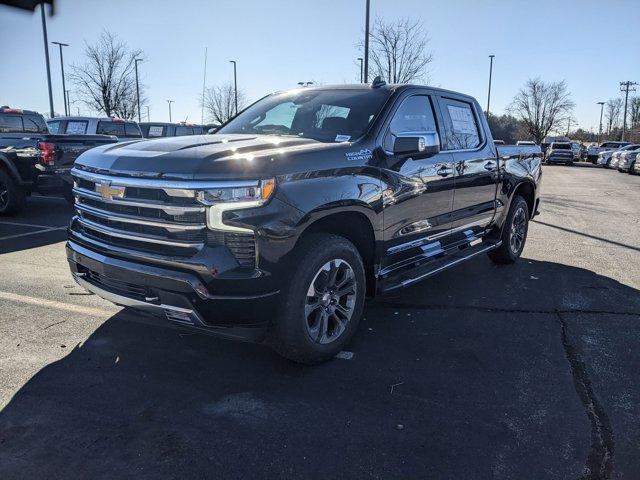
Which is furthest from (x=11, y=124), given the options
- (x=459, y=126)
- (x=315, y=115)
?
(x=459, y=126)

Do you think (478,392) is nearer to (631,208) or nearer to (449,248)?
(449,248)

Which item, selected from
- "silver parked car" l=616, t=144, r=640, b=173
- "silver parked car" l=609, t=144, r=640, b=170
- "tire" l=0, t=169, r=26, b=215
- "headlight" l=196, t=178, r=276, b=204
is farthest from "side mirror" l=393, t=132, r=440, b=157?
"silver parked car" l=609, t=144, r=640, b=170

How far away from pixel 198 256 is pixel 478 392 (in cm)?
193

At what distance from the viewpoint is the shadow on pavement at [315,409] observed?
256 centimetres

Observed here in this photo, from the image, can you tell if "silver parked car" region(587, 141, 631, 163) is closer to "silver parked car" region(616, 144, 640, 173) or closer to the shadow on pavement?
"silver parked car" region(616, 144, 640, 173)

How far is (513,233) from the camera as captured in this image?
6.58 meters

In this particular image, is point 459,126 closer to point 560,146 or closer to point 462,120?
point 462,120

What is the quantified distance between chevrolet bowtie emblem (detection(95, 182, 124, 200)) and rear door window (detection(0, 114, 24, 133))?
9801 mm

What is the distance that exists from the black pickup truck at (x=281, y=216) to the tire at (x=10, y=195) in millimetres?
6498

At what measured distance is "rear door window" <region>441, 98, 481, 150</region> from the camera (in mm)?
4996

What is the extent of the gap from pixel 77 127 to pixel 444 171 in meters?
13.2

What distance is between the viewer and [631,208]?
12.7 meters

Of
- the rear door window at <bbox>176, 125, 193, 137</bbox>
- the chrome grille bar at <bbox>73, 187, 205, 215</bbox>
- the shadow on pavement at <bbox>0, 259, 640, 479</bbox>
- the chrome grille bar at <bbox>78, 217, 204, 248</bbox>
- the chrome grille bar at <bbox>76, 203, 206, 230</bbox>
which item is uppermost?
the rear door window at <bbox>176, 125, 193, 137</bbox>

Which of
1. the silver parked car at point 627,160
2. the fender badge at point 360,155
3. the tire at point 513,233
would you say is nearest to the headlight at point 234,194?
the fender badge at point 360,155
